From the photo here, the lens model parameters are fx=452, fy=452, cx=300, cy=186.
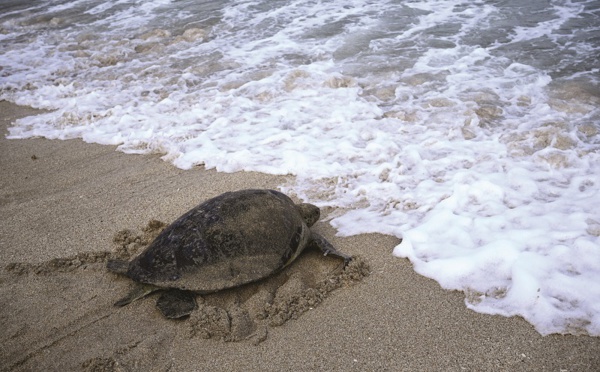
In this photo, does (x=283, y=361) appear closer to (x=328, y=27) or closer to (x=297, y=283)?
(x=297, y=283)

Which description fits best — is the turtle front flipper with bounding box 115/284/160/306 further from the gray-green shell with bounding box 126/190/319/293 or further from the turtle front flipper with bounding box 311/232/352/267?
the turtle front flipper with bounding box 311/232/352/267

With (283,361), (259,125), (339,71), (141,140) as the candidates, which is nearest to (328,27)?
(339,71)

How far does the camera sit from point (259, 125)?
514cm

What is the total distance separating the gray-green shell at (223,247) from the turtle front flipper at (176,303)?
8cm

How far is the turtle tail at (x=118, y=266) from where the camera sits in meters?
2.91

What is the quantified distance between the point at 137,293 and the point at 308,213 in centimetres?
127

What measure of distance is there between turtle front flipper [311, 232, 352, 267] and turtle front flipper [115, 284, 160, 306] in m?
1.08

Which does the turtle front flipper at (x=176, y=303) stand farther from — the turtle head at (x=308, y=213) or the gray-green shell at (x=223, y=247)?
the turtle head at (x=308, y=213)

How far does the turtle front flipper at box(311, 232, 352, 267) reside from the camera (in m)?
3.03

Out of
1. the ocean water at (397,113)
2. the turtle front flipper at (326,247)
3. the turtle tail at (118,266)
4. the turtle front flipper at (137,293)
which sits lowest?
the ocean water at (397,113)

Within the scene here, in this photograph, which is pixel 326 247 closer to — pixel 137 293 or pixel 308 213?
pixel 308 213

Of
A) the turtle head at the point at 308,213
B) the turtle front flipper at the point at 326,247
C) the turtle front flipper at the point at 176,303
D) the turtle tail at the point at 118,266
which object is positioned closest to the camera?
the turtle front flipper at the point at 176,303

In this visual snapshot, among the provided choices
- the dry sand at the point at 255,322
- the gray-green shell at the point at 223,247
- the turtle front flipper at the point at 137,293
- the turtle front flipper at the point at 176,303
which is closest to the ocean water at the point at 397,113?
the dry sand at the point at 255,322

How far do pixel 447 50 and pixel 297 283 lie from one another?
5319mm
